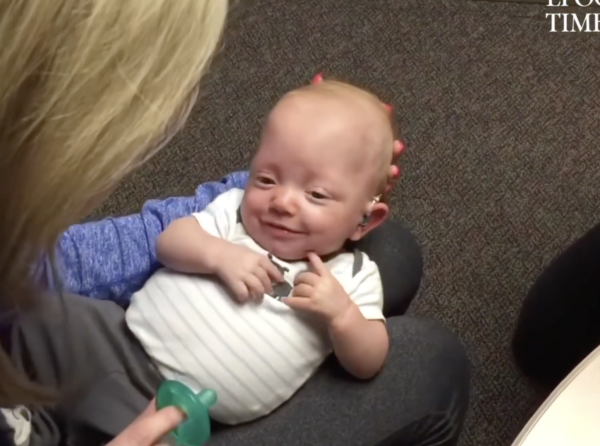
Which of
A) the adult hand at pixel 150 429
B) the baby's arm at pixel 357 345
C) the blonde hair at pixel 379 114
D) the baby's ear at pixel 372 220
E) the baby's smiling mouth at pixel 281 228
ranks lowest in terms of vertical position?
the adult hand at pixel 150 429

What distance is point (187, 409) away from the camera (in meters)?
0.71

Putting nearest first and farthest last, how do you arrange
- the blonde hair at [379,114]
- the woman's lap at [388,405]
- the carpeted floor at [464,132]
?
the woman's lap at [388,405] < the blonde hair at [379,114] < the carpeted floor at [464,132]

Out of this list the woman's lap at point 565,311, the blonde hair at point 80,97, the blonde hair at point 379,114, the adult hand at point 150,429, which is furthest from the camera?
the woman's lap at point 565,311

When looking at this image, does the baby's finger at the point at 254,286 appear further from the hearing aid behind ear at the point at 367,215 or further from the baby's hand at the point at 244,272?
the hearing aid behind ear at the point at 367,215

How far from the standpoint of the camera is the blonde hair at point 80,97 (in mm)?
500

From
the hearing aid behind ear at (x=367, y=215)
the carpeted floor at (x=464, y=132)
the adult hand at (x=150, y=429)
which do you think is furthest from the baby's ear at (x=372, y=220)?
the carpeted floor at (x=464, y=132)

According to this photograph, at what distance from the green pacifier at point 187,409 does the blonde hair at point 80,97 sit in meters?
0.19

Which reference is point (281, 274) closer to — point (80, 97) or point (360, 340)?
point (360, 340)

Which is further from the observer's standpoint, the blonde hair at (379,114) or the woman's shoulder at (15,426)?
the blonde hair at (379,114)

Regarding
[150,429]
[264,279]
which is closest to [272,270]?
[264,279]

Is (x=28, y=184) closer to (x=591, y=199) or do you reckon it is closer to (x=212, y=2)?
(x=212, y=2)

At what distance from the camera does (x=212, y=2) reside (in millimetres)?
573

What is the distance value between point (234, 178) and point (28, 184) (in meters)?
0.50

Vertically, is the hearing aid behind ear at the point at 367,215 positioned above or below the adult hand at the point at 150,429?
above
